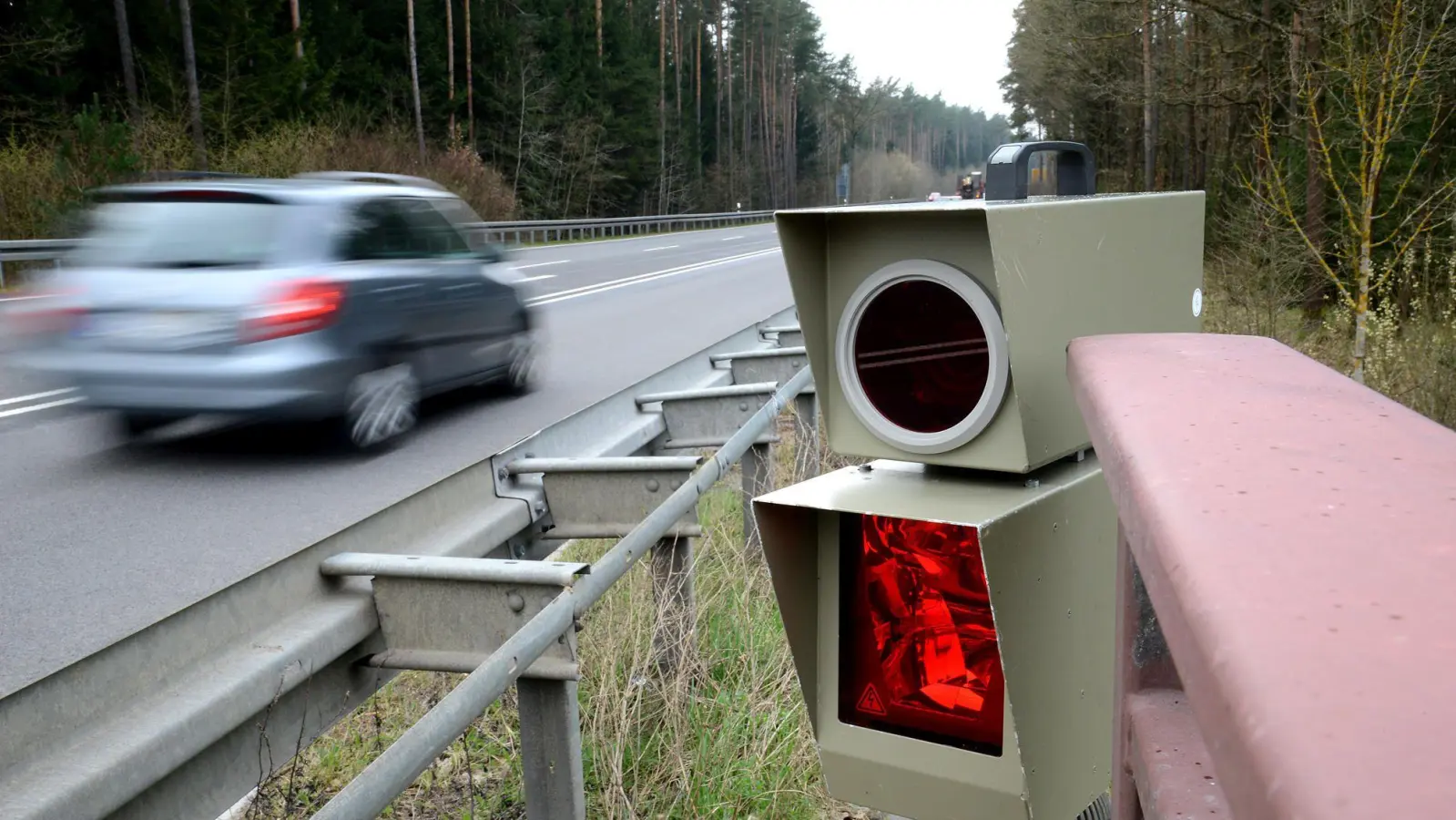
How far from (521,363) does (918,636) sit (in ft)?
28.5

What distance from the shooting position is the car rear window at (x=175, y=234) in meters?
7.31

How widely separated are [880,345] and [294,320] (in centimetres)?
620

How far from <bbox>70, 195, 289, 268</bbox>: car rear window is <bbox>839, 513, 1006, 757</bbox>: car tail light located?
20.5 ft

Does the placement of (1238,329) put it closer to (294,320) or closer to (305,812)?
(294,320)

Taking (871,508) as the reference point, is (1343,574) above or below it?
above

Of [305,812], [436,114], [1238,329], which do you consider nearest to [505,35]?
[436,114]

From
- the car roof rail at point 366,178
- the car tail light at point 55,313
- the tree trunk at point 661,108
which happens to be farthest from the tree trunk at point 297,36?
the car tail light at point 55,313

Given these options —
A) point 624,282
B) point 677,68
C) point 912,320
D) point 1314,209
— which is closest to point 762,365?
point 912,320

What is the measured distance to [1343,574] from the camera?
612mm

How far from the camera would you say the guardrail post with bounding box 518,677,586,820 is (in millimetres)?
2236

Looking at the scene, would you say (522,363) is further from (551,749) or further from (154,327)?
(551,749)

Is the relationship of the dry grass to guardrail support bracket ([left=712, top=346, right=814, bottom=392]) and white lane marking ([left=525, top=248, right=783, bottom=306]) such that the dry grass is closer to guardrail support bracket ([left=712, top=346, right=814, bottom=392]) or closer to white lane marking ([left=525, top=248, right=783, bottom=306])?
guardrail support bracket ([left=712, top=346, right=814, bottom=392])

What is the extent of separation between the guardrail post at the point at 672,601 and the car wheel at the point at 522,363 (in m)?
6.57

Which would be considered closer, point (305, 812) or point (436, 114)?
point (305, 812)
